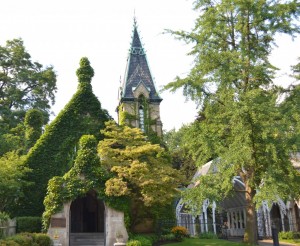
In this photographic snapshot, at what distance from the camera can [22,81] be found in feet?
149

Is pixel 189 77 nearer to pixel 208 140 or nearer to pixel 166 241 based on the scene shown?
pixel 208 140

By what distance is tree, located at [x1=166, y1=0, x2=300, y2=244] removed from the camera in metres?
17.5

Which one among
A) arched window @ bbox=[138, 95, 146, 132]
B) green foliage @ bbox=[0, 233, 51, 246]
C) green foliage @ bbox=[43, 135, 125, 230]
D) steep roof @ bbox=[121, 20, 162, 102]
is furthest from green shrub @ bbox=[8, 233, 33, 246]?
steep roof @ bbox=[121, 20, 162, 102]

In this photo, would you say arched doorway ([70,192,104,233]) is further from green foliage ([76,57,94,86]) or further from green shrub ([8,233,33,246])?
green shrub ([8,233,33,246])

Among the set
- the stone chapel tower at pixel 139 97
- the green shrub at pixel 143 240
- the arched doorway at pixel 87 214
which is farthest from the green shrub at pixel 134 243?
the stone chapel tower at pixel 139 97

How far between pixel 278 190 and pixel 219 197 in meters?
3.18

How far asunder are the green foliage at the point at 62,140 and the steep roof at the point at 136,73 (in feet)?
19.4

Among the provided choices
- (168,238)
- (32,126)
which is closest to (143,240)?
(168,238)

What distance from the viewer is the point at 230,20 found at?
21078mm

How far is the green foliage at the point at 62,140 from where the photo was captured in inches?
1009

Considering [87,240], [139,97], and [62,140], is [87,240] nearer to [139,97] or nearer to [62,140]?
[62,140]

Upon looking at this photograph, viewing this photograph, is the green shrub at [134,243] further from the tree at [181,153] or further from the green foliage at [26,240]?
the tree at [181,153]

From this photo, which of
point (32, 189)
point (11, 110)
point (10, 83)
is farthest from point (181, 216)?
point (10, 83)

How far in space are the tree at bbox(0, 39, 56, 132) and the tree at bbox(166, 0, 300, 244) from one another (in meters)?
28.5
